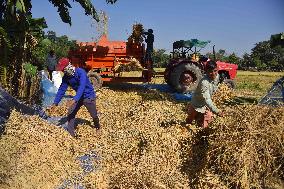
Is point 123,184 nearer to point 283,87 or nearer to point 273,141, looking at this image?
point 273,141

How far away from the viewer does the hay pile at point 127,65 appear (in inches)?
538

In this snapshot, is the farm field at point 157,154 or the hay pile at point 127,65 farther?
the hay pile at point 127,65

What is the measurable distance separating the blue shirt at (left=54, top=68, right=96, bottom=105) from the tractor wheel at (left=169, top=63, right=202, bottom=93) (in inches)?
230

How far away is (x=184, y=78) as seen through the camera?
43.9 ft

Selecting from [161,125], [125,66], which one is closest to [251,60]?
[125,66]

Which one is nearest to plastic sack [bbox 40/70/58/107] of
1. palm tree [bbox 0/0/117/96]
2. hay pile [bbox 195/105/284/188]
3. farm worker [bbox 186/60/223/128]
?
palm tree [bbox 0/0/117/96]

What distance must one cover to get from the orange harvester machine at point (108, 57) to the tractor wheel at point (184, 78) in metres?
0.96

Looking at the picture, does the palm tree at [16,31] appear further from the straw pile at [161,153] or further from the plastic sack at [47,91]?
the straw pile at [161,153]

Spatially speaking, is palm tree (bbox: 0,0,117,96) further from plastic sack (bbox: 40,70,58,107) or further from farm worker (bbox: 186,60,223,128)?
farm worker (bbox: 186,60,223,128)

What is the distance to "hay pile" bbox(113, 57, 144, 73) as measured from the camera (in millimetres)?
13655

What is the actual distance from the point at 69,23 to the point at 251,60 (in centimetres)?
3966

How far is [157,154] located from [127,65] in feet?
26.4

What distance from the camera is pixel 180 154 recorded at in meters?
6.16

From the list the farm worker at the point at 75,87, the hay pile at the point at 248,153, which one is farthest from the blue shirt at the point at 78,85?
the hay pile at the point at 248,153
